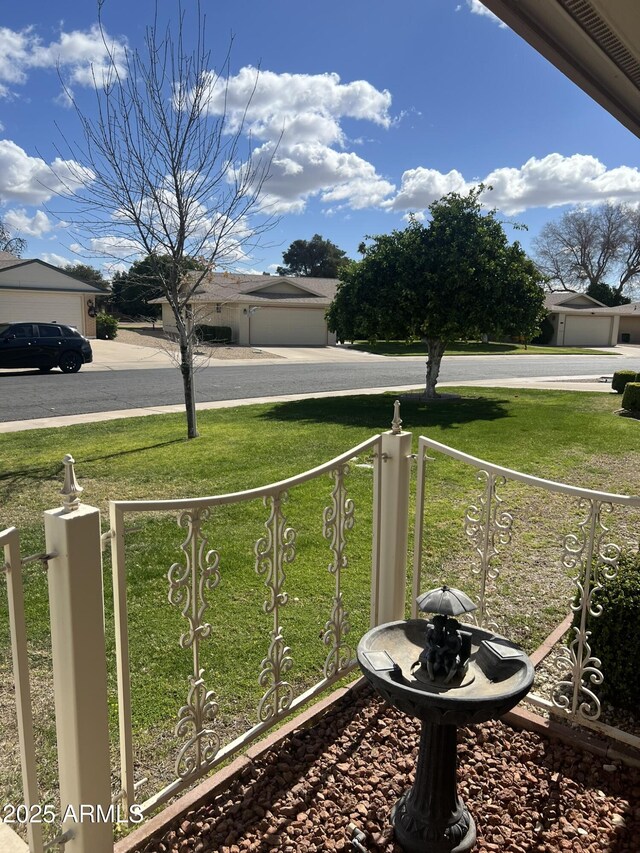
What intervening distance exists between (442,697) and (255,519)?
397cm

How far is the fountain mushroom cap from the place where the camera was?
232cm

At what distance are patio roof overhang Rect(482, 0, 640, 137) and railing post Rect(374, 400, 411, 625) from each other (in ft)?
5.35

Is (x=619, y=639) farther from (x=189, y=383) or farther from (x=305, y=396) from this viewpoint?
(x=305, y=396)

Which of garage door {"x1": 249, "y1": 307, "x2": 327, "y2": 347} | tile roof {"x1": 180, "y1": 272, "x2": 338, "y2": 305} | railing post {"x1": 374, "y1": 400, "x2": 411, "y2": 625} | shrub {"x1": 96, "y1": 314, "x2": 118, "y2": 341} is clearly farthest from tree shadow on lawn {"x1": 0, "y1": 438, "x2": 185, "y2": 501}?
shrub {"x1": 96, "y1": 314, "x2": 118, "y2": 341}

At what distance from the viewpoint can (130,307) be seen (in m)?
49.1

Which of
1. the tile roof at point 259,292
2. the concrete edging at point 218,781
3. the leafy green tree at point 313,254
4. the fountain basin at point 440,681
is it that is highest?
the leafy green tree at point 313,254

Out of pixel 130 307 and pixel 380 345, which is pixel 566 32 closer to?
pixel 380 345

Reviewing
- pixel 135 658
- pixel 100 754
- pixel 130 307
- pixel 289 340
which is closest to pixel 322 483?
pixel 135 658

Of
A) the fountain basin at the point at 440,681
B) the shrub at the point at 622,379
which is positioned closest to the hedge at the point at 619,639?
the fountain basin at the point at 440,681

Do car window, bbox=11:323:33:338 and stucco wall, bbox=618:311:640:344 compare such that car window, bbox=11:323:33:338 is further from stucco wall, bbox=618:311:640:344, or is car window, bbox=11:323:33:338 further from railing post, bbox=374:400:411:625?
stucco wall, bbox=618:311:640:344

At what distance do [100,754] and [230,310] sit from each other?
33.7 metres

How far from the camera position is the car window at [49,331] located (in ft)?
64.4

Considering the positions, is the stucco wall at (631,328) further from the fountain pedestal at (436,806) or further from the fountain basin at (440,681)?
the fountain pedestal at (436,806)

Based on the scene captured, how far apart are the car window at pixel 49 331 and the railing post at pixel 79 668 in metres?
19.7
